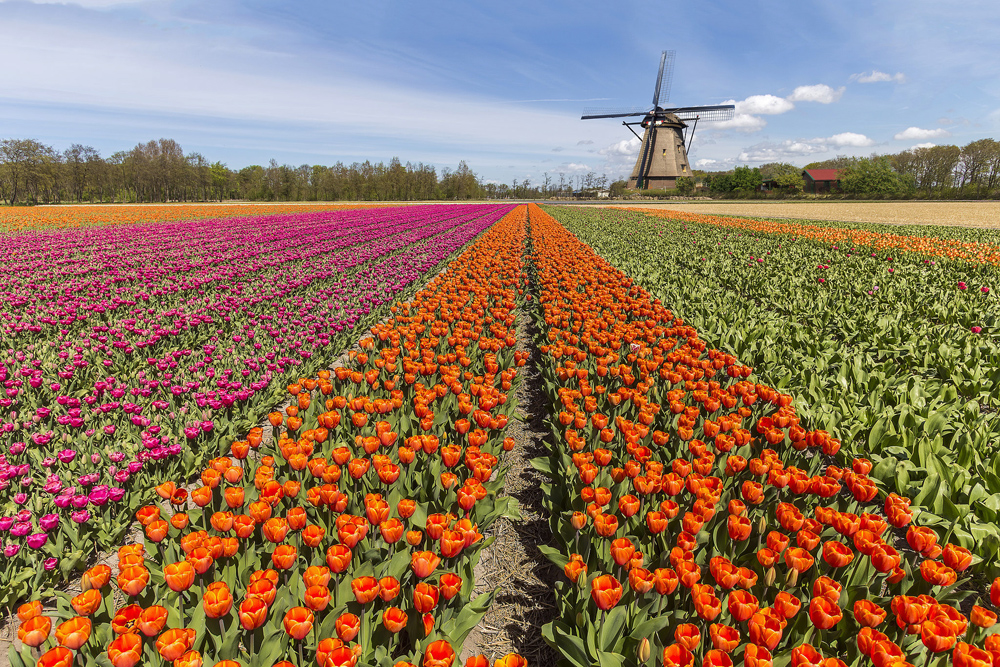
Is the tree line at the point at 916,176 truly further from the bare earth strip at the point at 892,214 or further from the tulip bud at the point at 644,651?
the tulip bud at the point at 644,651

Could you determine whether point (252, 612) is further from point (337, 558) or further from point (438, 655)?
point (438, 655)

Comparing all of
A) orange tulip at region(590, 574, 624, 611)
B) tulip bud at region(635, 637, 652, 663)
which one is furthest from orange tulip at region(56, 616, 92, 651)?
tulip bud at region(635, 637, 652, 663)

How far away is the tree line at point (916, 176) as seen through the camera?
80875 mm

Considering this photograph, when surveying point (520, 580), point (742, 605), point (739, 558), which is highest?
point (742, 605)

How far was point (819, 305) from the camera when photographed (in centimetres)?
783

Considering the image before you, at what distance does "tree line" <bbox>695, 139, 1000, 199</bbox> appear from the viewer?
3184 inches

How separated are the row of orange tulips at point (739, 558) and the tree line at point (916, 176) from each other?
105 m

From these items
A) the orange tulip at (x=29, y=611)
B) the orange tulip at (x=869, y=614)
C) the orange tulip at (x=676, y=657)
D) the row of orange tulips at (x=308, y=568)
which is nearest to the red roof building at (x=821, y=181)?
the row of orange tulips at (x=308, y=568)

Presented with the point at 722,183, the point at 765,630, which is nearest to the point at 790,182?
the point at 722,183

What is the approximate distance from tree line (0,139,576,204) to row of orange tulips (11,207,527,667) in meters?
89.5

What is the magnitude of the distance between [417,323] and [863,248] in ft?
49.6

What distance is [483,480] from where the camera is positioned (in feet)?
8.63

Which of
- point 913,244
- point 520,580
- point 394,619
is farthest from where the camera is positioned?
point 913,244

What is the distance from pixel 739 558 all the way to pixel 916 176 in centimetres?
11907
